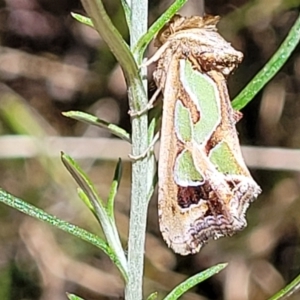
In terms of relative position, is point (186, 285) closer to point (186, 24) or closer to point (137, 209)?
point (137, 209)

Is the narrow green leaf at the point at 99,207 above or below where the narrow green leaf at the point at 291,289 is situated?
above

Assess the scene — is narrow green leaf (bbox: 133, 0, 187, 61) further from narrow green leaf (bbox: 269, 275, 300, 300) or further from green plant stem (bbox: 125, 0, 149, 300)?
narrow green leaf (bbox: 269, 275, 300, 300)

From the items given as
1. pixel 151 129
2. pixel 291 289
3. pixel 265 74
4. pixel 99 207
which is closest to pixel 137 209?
pixel 99 207

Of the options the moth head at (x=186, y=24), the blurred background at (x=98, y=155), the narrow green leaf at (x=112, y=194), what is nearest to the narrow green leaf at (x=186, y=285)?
the narrow green leaf at (x=112, y=194)

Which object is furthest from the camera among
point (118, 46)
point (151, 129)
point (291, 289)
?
point (151, 129)

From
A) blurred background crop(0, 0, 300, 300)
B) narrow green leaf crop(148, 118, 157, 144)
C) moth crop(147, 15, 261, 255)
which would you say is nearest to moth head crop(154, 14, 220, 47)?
moth crop(147, 15, 261, 255)

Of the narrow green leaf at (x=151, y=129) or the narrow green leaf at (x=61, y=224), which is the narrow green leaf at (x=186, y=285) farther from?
the narrow green leaf at (x=151, y=129)

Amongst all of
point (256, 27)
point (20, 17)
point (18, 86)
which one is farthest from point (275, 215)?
point (20, 17)

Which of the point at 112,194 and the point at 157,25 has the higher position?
the point at 157,25
